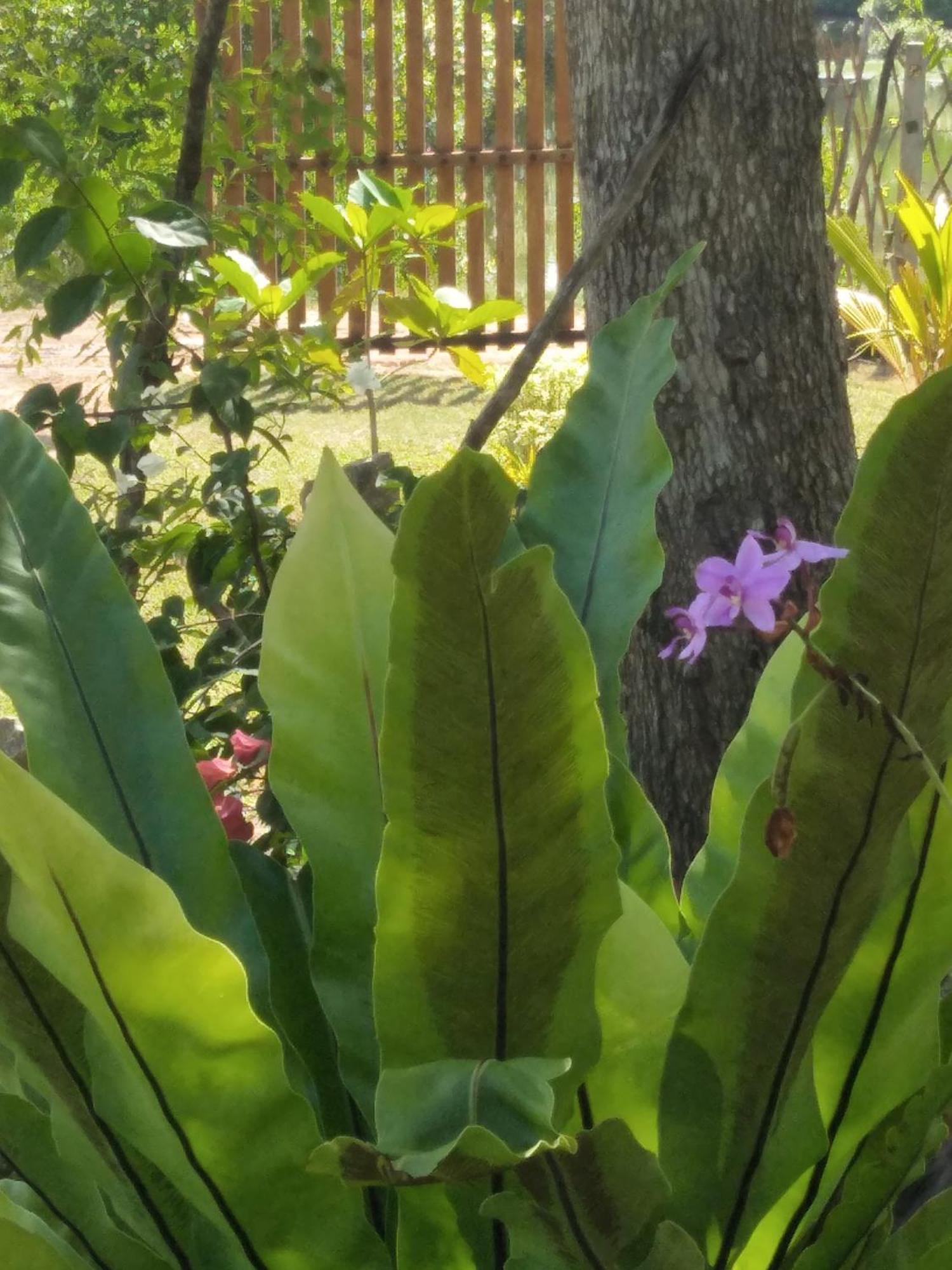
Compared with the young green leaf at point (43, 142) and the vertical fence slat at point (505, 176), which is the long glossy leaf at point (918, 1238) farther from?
the vertical fence slat at point (505, 176)

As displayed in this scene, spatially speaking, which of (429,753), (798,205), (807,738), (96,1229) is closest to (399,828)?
(429,753)

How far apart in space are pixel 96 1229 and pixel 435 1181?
25 cm

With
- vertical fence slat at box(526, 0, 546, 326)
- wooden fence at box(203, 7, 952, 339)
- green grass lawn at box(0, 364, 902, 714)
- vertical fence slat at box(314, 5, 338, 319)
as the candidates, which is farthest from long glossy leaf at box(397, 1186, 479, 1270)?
vertical fence slat at box(526, 0, 546, 326)

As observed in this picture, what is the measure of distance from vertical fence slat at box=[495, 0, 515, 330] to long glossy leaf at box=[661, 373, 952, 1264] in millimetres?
7932

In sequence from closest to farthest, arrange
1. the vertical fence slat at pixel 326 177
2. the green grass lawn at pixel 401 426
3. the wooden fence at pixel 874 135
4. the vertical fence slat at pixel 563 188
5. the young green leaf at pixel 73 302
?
the young green leaf at pixel 73 302, the vertical fence slat at pixel 326 177, the green grass lawn at pixel 401 426, the wooden fence at pixel 874 135, the vertical fence slat at pixel 563 188

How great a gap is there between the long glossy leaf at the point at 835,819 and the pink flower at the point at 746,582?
0.15ft

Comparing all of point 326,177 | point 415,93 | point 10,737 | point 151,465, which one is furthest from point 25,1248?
point 415,93

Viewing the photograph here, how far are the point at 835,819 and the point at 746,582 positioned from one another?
0.11 metres

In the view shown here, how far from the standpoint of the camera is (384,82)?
25.8ft

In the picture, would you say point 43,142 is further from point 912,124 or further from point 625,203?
point 912,124

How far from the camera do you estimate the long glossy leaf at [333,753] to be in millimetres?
666

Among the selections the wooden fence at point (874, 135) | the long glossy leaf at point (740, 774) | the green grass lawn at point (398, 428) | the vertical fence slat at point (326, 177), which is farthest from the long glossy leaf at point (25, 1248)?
the wooden fence at point (874, 135)

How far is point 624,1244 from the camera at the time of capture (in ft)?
1.77

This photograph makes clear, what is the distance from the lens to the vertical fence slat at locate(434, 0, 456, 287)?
311 inches
